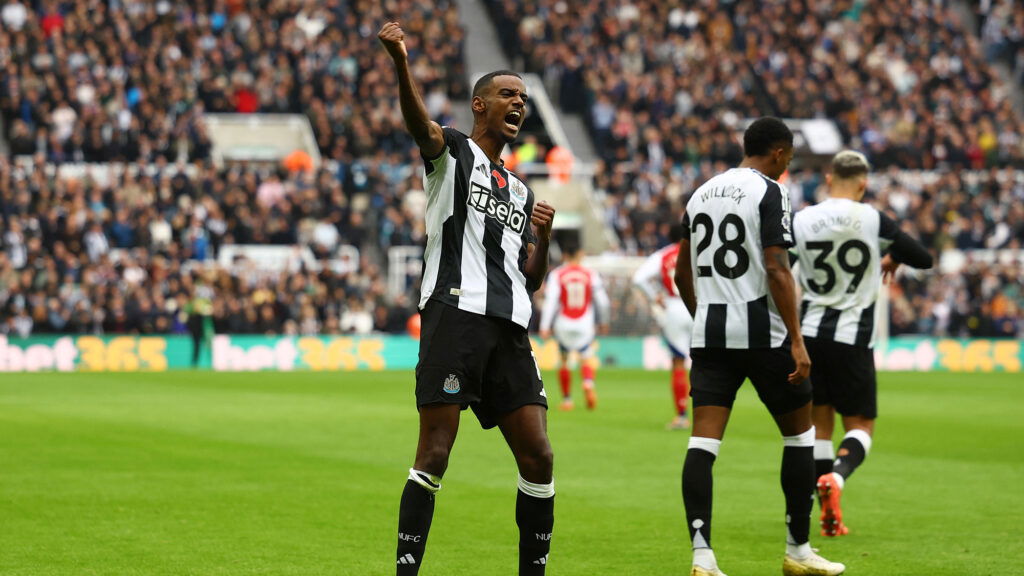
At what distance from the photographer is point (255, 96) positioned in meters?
35.9

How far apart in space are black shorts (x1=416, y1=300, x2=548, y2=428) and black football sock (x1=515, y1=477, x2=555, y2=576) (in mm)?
340

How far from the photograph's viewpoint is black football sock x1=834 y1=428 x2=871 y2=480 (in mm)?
9086

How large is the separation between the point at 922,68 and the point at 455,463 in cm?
3260

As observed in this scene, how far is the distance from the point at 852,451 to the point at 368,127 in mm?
27610

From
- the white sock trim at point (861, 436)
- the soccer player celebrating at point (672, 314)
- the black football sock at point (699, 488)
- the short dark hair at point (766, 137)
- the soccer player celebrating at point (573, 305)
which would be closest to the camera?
the black football sock at point (699, 488)

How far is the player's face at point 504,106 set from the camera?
6312 mm

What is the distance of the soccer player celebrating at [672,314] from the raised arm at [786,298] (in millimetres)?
9167

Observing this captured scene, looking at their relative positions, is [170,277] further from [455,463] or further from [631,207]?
[455,463]

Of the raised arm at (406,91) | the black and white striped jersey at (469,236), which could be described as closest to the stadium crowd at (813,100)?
the black and white striped jersey at (469,236)

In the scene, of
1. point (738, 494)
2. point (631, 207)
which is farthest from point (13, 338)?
point (738, 494)

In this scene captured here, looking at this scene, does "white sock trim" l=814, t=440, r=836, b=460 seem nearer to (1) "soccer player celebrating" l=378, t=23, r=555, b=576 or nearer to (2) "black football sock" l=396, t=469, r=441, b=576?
(1) "soccer player celebrating" l=378, t=23, r=555, b=576

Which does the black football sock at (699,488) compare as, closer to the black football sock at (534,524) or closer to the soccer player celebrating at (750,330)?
the soccer player celebrating at (750,330)

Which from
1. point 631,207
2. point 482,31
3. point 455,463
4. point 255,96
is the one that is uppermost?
point 482,31

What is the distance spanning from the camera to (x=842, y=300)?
903 cm
